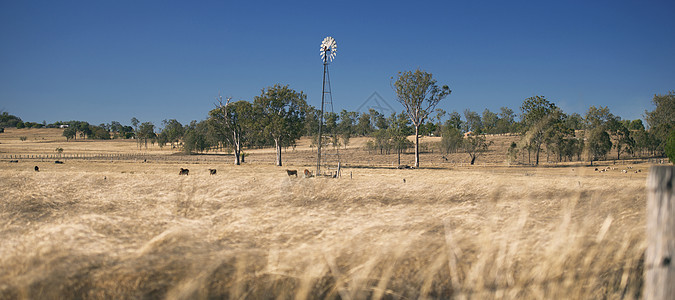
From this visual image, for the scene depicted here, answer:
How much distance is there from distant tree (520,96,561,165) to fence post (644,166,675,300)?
2447 inches

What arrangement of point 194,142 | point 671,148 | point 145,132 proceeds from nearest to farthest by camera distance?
point 671,148 → point 194,142 → point 145,132

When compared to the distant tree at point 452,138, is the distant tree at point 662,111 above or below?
above

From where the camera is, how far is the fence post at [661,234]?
2.64m

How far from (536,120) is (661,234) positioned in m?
68.0

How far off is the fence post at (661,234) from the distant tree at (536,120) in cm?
6216

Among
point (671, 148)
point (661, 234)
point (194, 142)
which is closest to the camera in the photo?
point (661, 234)

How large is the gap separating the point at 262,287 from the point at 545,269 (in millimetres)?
3074

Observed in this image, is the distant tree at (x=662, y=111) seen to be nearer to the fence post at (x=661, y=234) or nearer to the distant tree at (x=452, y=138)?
the distant tree at (x=452, y=138)

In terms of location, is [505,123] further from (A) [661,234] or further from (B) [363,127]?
(A) [661,234]

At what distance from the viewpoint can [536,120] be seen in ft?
205

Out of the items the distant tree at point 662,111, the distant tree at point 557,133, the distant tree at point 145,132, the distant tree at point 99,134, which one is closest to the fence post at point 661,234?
the distant tree at point 557,133

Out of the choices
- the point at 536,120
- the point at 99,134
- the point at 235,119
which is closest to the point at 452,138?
the point at 536,120

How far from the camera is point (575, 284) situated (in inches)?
157

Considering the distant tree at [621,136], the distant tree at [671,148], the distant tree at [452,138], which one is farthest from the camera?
the distant tree at [452,138]
